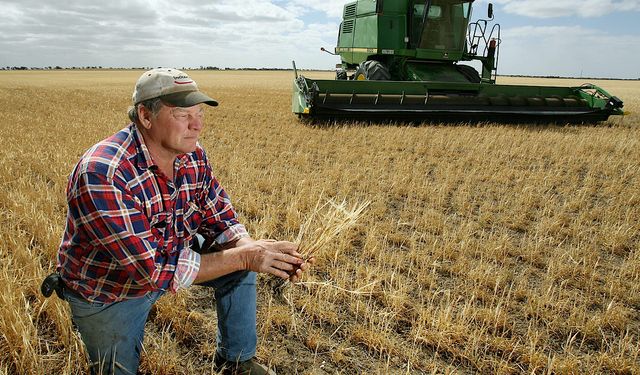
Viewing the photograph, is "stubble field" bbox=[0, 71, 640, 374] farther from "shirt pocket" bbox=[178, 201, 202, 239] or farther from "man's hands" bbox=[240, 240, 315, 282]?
"shirt pocket" bbox=[178, 201, 202, 239]

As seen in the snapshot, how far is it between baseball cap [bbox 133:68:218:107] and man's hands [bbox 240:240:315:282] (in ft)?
2.25

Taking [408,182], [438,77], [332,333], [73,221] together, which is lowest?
[332,333]

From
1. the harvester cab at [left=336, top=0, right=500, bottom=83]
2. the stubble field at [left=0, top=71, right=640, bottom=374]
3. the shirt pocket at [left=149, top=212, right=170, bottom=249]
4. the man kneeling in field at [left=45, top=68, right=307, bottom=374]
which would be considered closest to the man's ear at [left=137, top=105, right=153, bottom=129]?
the man kneeling in field at [left=45, top=68, right=307, bottom=374]

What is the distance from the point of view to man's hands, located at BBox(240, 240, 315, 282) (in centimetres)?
200

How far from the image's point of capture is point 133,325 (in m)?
1.95

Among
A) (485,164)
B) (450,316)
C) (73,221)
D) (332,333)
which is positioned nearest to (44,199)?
(73,221)

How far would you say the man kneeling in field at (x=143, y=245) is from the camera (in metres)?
1.74

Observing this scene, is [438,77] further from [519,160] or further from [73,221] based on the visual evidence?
[73,221]

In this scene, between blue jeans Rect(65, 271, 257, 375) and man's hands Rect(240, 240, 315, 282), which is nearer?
blue jeans Rect(65, 271, 257, 375)

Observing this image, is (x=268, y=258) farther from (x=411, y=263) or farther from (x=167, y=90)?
(x=411, y=263)

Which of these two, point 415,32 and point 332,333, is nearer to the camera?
point 332,333

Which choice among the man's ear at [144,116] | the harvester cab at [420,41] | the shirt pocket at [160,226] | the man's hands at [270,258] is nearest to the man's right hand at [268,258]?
the man's hands at [270,258]

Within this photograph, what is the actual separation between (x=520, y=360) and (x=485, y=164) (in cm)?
473

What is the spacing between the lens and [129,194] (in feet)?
5.89
